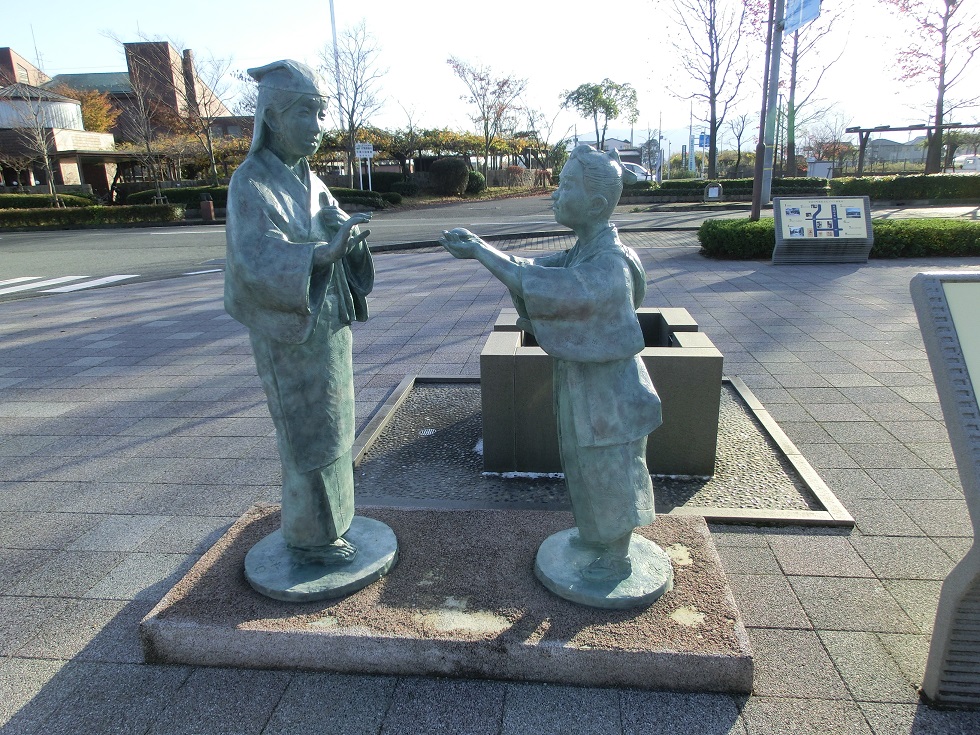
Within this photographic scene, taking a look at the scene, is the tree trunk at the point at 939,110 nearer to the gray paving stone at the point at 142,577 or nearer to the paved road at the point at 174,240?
the paved road at the point at 174,240

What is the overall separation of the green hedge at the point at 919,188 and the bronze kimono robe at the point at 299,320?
2526 cm

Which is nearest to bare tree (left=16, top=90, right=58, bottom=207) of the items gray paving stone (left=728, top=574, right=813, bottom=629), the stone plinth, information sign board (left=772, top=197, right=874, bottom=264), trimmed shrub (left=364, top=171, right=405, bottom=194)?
trimmed shrub (left=364, top=171, right=405, bottom=194)

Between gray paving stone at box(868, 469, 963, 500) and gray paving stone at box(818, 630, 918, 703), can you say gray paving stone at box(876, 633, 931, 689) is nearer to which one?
gray paving stone at box(818, 630, 918, 703)

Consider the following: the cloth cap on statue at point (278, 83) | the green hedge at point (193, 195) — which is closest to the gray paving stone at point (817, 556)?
the cloth cap on statue at point (278, 83)

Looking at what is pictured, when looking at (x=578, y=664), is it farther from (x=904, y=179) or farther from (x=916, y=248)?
(x=904, y=179)

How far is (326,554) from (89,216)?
1176 inches

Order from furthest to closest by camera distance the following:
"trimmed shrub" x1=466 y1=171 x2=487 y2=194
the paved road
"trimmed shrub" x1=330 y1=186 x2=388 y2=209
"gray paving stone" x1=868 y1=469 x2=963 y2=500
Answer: "trimmed shrub" x1=466 y1=171 x2=487 y2=194, "trimmed shrub" x1=330 y1=186 x2=388 y2=209, the paved road, "gray paving stone" x1=868 y1=469 x2=963 y2=500

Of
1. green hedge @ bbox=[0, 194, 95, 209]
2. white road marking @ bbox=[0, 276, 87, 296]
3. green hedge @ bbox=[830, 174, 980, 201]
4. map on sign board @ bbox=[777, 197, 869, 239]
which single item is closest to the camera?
map on sign board @ bbox=[777, 197, 869, 239]

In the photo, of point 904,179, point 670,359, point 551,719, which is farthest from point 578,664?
point 904,179

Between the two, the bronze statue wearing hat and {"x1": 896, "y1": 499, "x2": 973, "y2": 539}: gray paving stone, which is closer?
the bronze statue wearing hat

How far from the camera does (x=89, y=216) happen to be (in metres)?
26.9

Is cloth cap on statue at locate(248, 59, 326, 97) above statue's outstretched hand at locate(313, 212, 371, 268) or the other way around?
above

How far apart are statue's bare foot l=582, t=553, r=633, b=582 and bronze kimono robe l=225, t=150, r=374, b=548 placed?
44.2 inches

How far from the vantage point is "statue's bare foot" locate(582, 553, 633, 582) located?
2711mm
